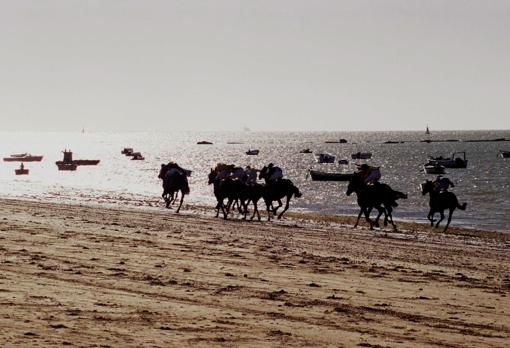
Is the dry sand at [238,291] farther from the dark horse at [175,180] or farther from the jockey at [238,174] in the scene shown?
the dark horse at [175,180]

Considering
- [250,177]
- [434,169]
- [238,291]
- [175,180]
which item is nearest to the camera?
[238,291]

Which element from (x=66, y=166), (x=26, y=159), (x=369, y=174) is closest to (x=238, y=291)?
(x=369, y=174)

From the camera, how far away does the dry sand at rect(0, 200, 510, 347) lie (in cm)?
920

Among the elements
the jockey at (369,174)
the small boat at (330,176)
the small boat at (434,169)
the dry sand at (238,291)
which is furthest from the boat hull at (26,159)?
the dry sand at (238,291)

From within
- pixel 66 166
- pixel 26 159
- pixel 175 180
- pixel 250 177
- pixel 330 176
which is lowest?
pixel 330 176

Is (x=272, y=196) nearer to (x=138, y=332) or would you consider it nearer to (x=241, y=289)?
(x=241, y=289)

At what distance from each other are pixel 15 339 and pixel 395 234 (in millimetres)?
19888

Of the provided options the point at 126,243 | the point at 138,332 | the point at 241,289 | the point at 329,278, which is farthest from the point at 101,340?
the point at 126,243

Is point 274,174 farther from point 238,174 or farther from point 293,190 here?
point 238,174

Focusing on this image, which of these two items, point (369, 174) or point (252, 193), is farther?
point (252, 193)

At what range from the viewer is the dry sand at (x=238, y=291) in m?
9.20

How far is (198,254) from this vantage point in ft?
54.5

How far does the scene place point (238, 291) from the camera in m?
12.1

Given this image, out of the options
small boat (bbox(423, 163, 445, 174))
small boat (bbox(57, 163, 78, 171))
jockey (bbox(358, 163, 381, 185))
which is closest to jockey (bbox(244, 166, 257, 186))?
jockey (bbox(358, 163, 381, 185))
